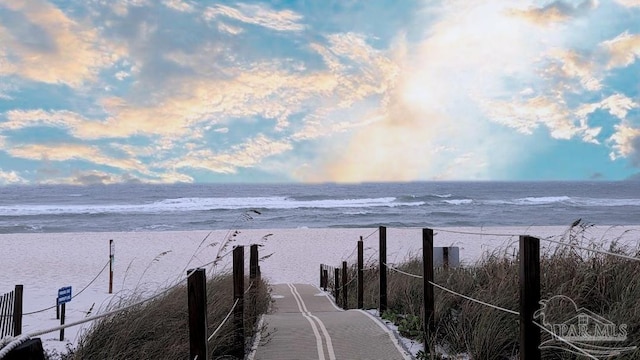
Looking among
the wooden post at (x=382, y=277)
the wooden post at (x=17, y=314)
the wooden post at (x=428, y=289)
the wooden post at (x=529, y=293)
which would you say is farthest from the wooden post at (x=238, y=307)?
the wooden post at (x=17, y=314)

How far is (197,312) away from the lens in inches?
144

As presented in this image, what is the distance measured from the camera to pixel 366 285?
1289 cm

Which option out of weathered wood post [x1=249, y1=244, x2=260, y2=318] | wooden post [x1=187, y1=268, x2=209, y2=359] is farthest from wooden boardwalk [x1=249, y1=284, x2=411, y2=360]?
wooden post [x1=187, y1=268, x2=209, y2=359]

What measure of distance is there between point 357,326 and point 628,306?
10.6 feet

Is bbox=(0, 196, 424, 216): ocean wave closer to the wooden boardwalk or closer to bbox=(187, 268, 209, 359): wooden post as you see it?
the wooden boardwalk

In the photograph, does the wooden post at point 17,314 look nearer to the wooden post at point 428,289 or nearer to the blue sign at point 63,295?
the blue sign at point 63,295

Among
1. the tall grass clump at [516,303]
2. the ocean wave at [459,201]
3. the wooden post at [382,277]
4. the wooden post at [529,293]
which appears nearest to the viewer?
the wooden post at [529,293]

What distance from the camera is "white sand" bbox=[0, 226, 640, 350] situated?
54.1 feet

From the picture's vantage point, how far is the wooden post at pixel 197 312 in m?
3.63

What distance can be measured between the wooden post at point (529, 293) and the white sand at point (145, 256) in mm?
8670

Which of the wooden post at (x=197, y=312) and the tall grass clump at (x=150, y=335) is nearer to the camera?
the wooden post at (x=197, y=312)

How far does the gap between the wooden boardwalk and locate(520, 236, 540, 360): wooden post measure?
1970 millimetres

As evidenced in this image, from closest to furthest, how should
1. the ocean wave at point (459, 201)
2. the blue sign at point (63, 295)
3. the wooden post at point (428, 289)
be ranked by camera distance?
the wooden post at point (428, 289) < the blue sign at point (63, 295) < the ocean wave at point (459, 201)

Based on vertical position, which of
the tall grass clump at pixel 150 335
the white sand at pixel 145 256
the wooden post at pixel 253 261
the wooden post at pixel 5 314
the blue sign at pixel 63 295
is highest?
the wooden post at pixel 253 261
